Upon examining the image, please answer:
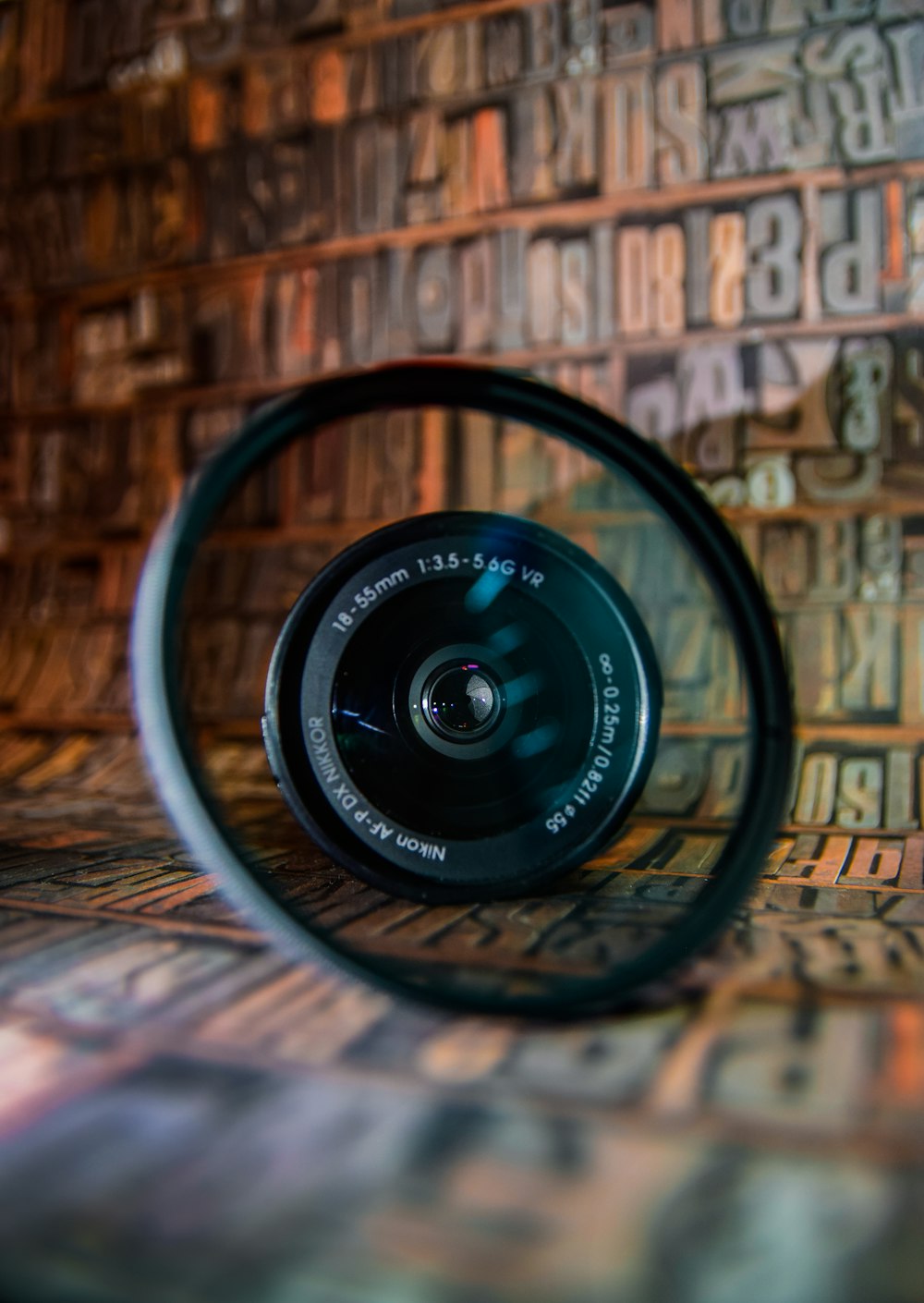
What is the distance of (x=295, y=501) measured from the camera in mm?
789

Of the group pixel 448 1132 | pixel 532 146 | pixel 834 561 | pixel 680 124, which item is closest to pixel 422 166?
pixel 532 146

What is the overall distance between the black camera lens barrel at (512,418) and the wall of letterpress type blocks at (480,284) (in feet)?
0.67

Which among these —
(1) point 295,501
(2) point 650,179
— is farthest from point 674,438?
(1) point 295,501

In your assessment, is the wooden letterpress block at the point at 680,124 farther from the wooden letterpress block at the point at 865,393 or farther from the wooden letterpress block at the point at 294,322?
the wooden letterpress block at the point at 294,322

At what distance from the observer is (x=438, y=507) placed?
74 centimetres

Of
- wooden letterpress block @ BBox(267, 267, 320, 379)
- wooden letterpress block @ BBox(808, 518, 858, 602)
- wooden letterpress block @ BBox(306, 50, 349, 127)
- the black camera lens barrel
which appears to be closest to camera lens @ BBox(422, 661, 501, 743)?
the black camera lens barrel

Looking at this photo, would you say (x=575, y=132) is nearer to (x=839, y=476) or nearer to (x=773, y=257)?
(x=773, y=257)

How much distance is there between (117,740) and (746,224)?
0.70m

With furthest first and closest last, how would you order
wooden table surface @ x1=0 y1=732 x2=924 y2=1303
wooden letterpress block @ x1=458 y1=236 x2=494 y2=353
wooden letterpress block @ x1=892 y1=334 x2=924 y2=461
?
wooden letterpress block @ x1=458 y1=236 x2=494 y2=353 → wooden letterpress block @ x1=892 y1=334 x2=924 y2=461 → wooden table surface @ x1=0 y1=732 x2=924 y2=1303

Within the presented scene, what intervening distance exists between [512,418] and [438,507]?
1.31 ft

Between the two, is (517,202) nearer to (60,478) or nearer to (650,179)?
(650,179)

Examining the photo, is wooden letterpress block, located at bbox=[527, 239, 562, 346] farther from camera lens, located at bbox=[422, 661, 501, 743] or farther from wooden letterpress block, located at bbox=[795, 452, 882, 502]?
camera lens, located at bbox=[422, 661, 501, 743]

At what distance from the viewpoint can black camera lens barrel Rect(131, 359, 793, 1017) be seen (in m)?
0.30

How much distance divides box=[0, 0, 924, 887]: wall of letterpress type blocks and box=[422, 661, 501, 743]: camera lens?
0.21 m
